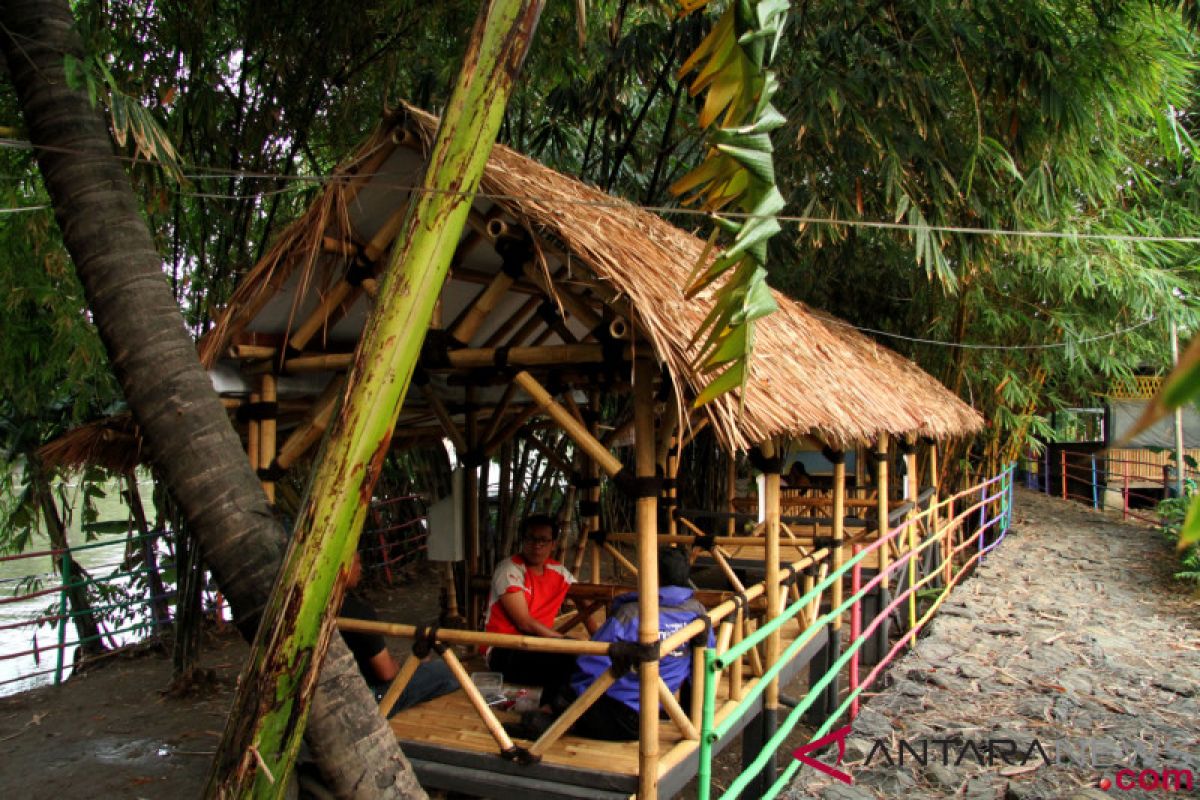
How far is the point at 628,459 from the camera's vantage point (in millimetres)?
10453

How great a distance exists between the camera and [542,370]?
4.00m

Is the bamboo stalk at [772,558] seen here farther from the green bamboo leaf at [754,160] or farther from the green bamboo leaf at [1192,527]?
the green bamboo leaf at [1192,527]

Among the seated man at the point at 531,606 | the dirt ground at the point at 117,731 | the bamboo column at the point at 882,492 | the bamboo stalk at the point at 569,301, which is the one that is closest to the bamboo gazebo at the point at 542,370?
the bamboo stalk at the point at 569,301

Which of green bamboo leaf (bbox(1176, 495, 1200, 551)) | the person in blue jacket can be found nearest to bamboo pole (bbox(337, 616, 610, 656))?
the person in blue jacket

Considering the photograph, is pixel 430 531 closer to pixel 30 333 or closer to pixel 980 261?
A: pixel 30 333

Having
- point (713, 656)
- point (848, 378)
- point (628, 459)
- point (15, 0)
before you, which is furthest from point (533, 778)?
point (628, 459)

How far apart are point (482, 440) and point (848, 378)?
8.01 feet

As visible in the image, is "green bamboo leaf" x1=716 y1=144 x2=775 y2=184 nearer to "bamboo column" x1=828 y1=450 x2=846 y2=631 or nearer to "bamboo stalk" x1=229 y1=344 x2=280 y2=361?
"bamboo stalk" x1=229 y1=344 x2=280 y2=361

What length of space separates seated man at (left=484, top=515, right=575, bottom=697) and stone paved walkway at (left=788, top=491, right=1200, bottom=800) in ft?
4.76

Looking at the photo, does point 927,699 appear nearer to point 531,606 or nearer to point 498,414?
point 531,606

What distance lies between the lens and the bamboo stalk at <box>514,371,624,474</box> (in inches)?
131

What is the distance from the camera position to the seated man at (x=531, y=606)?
418 cm

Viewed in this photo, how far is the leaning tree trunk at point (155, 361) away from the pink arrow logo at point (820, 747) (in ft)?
10.2

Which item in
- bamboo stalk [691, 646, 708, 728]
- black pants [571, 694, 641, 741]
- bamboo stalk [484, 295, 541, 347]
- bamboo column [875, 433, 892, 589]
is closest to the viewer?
bamboo stalk [691, 646, 708, 728]
